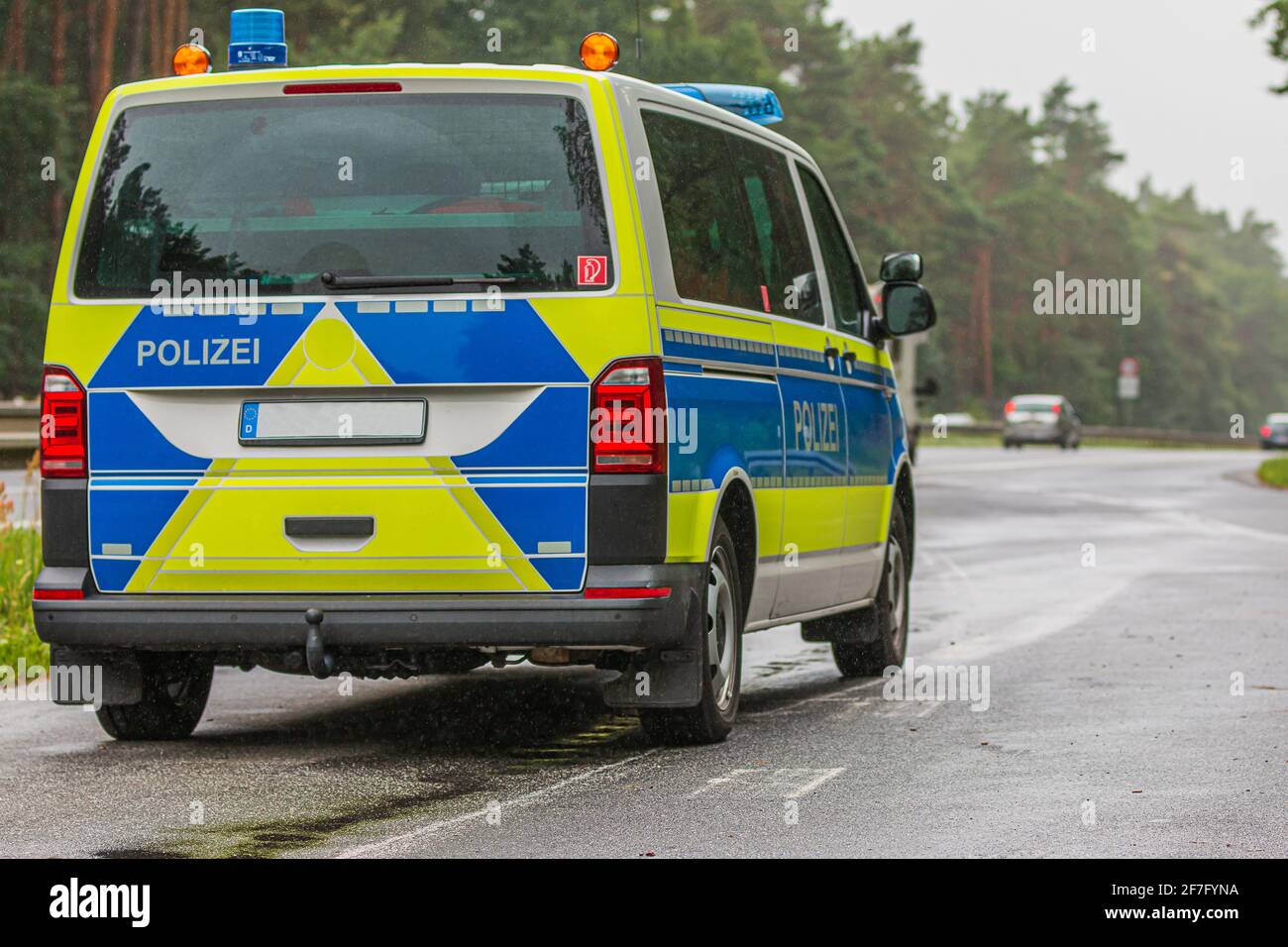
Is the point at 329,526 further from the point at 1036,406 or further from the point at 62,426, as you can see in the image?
the point at 1036,406

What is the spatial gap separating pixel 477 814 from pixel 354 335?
1712 millimetres

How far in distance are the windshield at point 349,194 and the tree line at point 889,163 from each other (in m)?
1.66

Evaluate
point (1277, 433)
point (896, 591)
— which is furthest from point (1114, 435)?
point (896, 591)

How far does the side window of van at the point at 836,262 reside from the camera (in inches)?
407

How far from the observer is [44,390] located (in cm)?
806

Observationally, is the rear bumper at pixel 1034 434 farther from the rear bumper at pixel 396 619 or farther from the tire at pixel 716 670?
the rear bumper at pixel 396 619

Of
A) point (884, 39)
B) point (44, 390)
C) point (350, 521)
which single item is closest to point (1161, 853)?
point (350, 521)

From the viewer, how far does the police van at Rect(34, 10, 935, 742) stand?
7.74m

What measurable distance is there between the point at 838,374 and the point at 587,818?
11.7 feet

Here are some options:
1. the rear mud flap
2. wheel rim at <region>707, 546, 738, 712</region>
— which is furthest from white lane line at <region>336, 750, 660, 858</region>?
wheel rim at <region>707, 546, 738, 712</region>

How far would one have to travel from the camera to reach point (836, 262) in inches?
415

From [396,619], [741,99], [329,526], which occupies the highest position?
[741,99]

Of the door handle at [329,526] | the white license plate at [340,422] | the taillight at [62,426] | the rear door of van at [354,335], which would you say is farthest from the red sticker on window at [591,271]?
the taillight at [62,426]

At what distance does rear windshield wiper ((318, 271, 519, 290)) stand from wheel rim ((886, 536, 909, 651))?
3856 mm
